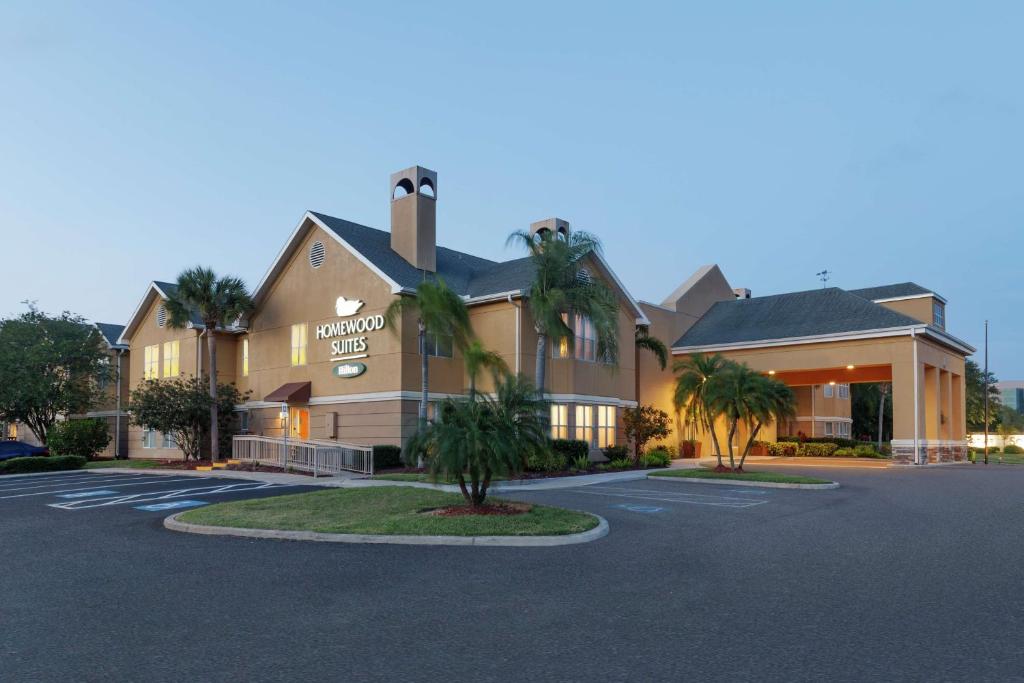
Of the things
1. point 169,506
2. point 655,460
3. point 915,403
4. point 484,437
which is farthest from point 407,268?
point 915,403

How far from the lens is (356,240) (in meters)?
31.0

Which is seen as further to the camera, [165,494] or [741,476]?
[741,476]

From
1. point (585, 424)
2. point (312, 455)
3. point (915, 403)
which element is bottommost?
point (312, 455)

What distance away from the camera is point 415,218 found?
103ft

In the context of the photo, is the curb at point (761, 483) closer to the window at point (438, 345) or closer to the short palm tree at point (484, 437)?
the window at point (438, 345)

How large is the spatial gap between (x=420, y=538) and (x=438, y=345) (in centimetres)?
1691

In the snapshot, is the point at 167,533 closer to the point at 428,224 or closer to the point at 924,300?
the point at 428,224

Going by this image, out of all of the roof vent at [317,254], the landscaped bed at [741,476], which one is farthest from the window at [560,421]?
the roof vent at [317,254]

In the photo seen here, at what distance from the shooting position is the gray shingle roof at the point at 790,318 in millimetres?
35406

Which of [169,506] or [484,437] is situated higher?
[484,437]

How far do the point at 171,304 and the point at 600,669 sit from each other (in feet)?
101

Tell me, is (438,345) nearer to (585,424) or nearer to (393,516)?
(585,424)

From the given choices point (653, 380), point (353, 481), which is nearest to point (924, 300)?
point (653, 380)

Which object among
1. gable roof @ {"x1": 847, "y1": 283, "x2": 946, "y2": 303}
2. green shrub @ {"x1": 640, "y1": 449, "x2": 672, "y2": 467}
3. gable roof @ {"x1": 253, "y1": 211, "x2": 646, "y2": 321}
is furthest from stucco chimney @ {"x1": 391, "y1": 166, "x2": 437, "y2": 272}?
gable roof @ {"x1": 847, "y1": 283, "x2": 946, "y2": 303}
